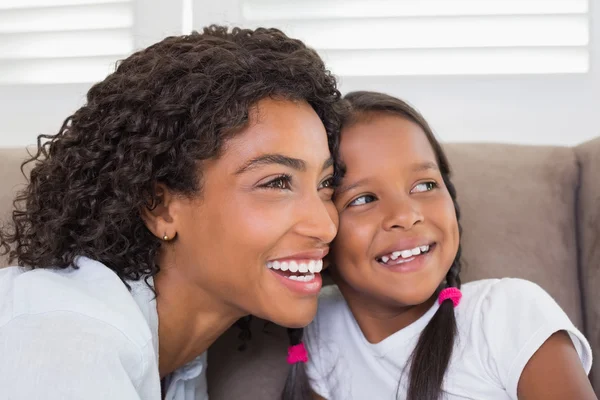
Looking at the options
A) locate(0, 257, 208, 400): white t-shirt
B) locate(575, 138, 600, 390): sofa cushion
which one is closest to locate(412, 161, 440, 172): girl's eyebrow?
locate(575, 138, 600, 390): sofa cushion

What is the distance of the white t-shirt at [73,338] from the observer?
1.16 metres

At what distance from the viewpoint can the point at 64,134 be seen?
1.61 meters

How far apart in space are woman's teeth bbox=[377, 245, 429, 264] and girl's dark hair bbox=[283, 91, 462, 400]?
0.43 feet

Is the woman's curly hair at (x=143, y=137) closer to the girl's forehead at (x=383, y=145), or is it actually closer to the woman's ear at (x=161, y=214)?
the woman's ear at (x=161, y=214)

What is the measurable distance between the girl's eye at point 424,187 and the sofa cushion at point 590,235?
473mm

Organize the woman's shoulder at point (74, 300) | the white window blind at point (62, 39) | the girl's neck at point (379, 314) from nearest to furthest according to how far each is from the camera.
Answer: the woman's shoulder at point (74, 300) → the girl's neck at point (379, 314) → the white window blind at point (62, 39)

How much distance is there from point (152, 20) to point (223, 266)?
4.75ft

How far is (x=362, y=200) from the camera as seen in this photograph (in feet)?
5.61

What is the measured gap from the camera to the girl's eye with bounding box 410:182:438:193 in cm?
171

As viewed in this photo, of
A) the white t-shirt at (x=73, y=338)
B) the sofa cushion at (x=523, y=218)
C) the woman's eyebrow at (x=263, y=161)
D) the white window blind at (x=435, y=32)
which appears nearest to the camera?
the white t-shirt at (x=73, y=338)

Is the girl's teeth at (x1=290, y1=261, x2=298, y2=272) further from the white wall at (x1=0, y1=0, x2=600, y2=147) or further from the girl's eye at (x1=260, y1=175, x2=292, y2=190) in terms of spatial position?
the white wall at (x1=0, y1=0, x2=600, y2=147)

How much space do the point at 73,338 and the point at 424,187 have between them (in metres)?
0.88

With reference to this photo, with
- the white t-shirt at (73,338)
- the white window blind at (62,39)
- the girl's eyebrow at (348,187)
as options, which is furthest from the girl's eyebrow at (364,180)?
the white window blind at (62,39)

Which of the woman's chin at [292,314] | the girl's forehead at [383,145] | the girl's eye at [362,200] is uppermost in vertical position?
the girl's forehead at [383,145]
